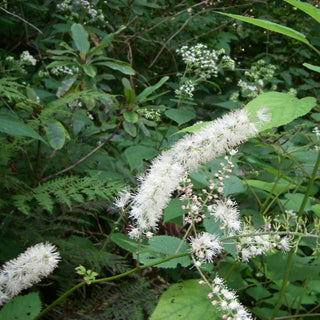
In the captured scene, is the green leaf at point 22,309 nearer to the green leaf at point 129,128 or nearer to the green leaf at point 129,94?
the green leaf at point 129,128

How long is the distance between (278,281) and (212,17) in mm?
2605

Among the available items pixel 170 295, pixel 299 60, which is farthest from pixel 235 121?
pixel 299 60

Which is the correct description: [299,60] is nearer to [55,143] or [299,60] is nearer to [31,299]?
[55,143]

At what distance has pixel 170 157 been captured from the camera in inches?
39.7

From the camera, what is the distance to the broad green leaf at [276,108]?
865 mm

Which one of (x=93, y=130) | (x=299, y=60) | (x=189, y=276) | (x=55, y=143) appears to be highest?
(x=55, y=143)

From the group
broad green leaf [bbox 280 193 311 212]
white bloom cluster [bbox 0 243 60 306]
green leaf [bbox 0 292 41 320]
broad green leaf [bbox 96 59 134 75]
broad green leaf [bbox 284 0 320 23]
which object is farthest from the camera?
broad green leaf [bbox 96 59 134 75]

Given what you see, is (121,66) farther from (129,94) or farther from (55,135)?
(55,135)

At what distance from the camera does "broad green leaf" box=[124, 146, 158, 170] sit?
1503 mm

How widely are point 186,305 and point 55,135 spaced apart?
83cm

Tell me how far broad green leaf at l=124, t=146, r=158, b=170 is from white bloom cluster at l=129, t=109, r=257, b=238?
0.47 meters

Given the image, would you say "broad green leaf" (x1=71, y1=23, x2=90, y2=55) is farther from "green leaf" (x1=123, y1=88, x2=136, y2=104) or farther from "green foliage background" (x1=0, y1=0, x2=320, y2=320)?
"green leaf" (x1=123, y1=88, x2=136, y2=104)

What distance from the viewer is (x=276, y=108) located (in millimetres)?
905

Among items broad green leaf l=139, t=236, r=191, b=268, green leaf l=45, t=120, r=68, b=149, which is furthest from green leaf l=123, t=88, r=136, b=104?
broad green leaf l=139, t=236, r=191, b=268
